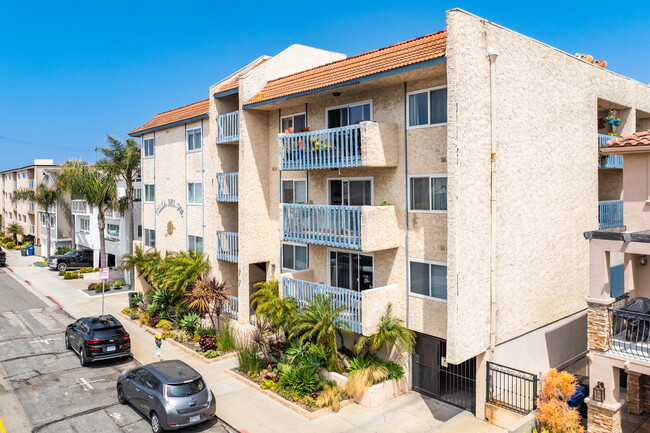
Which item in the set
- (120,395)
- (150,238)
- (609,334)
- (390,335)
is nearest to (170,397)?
(120,395)

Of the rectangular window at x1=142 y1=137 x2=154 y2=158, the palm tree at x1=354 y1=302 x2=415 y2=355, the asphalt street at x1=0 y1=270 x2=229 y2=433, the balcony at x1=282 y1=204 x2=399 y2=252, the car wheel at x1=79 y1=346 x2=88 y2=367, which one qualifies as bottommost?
the asphalt street at x1=0 y1=270 x2=229 y2=433

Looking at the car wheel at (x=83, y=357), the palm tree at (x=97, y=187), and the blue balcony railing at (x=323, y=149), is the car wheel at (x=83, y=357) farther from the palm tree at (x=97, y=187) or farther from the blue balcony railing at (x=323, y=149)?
the palm tree at (x=97, y=187)

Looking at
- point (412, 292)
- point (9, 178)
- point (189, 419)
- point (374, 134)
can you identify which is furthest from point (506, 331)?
point (9, 178)

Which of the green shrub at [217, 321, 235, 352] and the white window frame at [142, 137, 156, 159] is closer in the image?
the green shrub at [217, 321, 235, 352]

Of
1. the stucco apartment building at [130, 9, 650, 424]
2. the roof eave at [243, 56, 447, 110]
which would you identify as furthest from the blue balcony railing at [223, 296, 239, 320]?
the roof eave at [243, 56, 447, 110]

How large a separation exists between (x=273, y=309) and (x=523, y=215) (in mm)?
9180

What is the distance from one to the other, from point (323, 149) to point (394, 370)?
7911mm

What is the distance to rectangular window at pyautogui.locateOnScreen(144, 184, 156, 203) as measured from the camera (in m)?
29.7

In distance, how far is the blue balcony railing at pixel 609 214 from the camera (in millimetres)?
19359

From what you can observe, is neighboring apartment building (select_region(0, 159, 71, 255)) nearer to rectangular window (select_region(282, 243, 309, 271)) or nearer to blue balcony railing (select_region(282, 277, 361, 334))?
rectangular window (select_region(282, 243, 309, 271))

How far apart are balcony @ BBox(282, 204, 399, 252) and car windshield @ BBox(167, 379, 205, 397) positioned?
19.9 feet

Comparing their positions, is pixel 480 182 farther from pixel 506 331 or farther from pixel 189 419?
pixel 189 419

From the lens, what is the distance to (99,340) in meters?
18.4

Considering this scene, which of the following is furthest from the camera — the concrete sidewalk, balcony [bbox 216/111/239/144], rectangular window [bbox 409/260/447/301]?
balcony [bbox 216/111/239/144]
